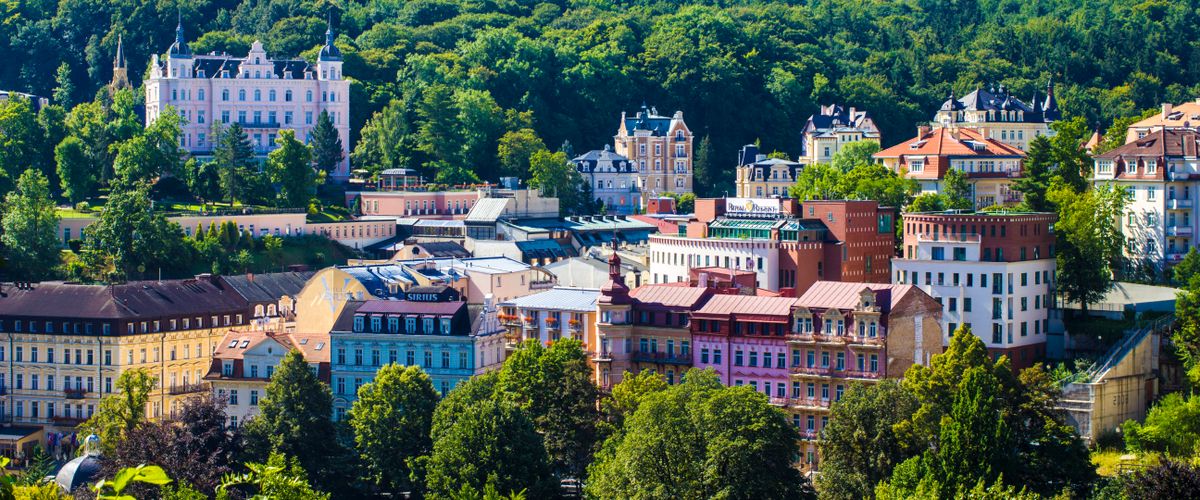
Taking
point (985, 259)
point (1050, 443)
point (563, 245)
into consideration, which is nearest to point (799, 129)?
point (563, 245)

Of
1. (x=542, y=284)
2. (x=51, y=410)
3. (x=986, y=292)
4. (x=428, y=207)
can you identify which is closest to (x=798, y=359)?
(x=986, y=292)

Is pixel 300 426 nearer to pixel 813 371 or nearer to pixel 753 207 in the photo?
pixel 813 371

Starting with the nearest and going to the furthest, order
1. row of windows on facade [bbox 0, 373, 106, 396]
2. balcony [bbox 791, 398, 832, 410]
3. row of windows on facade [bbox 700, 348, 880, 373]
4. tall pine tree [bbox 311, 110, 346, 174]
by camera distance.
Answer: row of windows on facade [bbox 700, 348, 880, 373] < balcony [bbox 791, 398, 832, 410] < row of windows on facade [bbox 0, 373, 106, 396] < tall pine tree [bbox 311, 110, 346, 174]

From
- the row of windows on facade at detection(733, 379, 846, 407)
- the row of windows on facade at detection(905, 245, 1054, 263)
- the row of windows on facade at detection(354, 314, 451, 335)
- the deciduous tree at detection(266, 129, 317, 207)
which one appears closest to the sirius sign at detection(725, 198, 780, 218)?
the row of windows on facade at detection(905, 245, 1054, 263)

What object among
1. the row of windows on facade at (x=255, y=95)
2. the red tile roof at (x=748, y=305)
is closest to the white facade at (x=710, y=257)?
the red tile roof at (x=748, y=305)

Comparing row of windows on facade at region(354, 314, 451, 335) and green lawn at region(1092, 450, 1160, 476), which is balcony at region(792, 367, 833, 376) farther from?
row of windows on facade at region(354, 314, 451, 335)

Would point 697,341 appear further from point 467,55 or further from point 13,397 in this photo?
point 467,55
